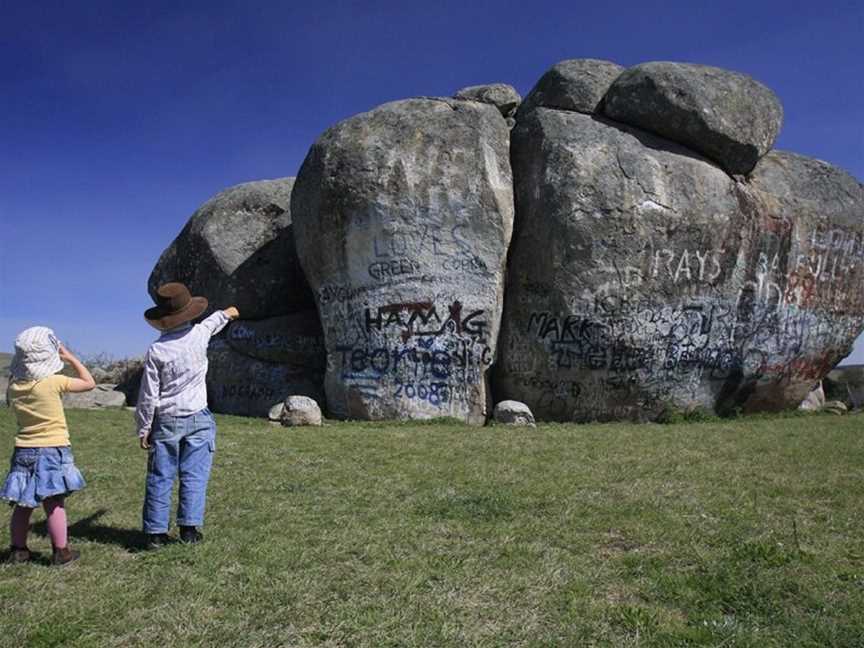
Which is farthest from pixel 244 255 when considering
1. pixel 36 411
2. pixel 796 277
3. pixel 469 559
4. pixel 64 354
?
pixel 469 559

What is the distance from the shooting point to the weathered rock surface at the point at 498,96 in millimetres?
17141

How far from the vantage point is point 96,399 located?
707 inches

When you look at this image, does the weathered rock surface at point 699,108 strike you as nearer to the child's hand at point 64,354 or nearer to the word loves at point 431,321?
the word loves at point 431,321

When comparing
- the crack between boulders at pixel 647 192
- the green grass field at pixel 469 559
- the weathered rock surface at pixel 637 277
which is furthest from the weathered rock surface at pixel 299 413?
the crack between boulders at pixel 647 192

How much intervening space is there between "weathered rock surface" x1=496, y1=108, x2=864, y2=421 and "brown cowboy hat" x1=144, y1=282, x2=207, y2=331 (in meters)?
10.0

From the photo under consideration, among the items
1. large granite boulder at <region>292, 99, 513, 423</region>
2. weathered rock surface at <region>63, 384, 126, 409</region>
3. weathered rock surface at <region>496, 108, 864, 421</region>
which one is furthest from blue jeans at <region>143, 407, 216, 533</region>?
weathered rock surface at <region>63, 384, 126, 409</region>

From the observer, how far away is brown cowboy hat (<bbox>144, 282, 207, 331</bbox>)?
5707mm

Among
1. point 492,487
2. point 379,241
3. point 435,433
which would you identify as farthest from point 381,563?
point 379,241

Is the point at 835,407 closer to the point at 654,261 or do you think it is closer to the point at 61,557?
the point at 654,261

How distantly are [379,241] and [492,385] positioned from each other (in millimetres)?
3901

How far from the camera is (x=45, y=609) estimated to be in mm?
4281

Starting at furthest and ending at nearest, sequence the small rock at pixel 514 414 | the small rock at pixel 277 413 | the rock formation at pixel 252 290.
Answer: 1. the rock formation at pixel 252 290
2. the small rock at pixel 277 413
3. the small rock at pixel 514 414

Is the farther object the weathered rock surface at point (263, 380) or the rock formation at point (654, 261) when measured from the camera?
the weathered rock surface at point (263, 380)

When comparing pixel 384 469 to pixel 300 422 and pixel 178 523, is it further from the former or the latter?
pixel 300 422
